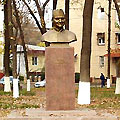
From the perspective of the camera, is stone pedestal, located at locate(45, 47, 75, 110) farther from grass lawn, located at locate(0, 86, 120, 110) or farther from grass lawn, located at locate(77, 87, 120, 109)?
grass lawn, located at locate(77, 87, 120, 109)

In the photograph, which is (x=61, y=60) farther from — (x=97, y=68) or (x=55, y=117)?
(x=97, y=68)

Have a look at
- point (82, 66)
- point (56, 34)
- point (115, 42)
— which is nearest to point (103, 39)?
point (115, 42)

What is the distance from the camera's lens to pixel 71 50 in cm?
1207

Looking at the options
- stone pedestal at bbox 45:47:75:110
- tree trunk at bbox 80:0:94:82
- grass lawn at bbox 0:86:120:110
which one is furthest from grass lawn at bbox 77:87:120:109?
stone pedestal at bbox 45:47:75:110

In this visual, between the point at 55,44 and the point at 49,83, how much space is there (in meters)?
1.13

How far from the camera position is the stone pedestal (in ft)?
39.4

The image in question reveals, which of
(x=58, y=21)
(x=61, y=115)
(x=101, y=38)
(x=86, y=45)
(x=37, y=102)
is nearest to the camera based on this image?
(x=61, y=115)

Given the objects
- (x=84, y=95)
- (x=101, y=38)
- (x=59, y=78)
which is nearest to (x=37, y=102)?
(x=84, y=95)

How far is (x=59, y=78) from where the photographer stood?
1203 cm

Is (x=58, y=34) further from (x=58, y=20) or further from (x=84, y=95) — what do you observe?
(x=84, y=95)

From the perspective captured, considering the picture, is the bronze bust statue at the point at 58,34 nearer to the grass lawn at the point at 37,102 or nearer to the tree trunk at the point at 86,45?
the grass lawn at the point at 37,102

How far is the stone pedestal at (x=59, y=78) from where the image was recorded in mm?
12000

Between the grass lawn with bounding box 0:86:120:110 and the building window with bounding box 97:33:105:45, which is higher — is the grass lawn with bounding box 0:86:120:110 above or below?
below

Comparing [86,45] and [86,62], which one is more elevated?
[86,45]
